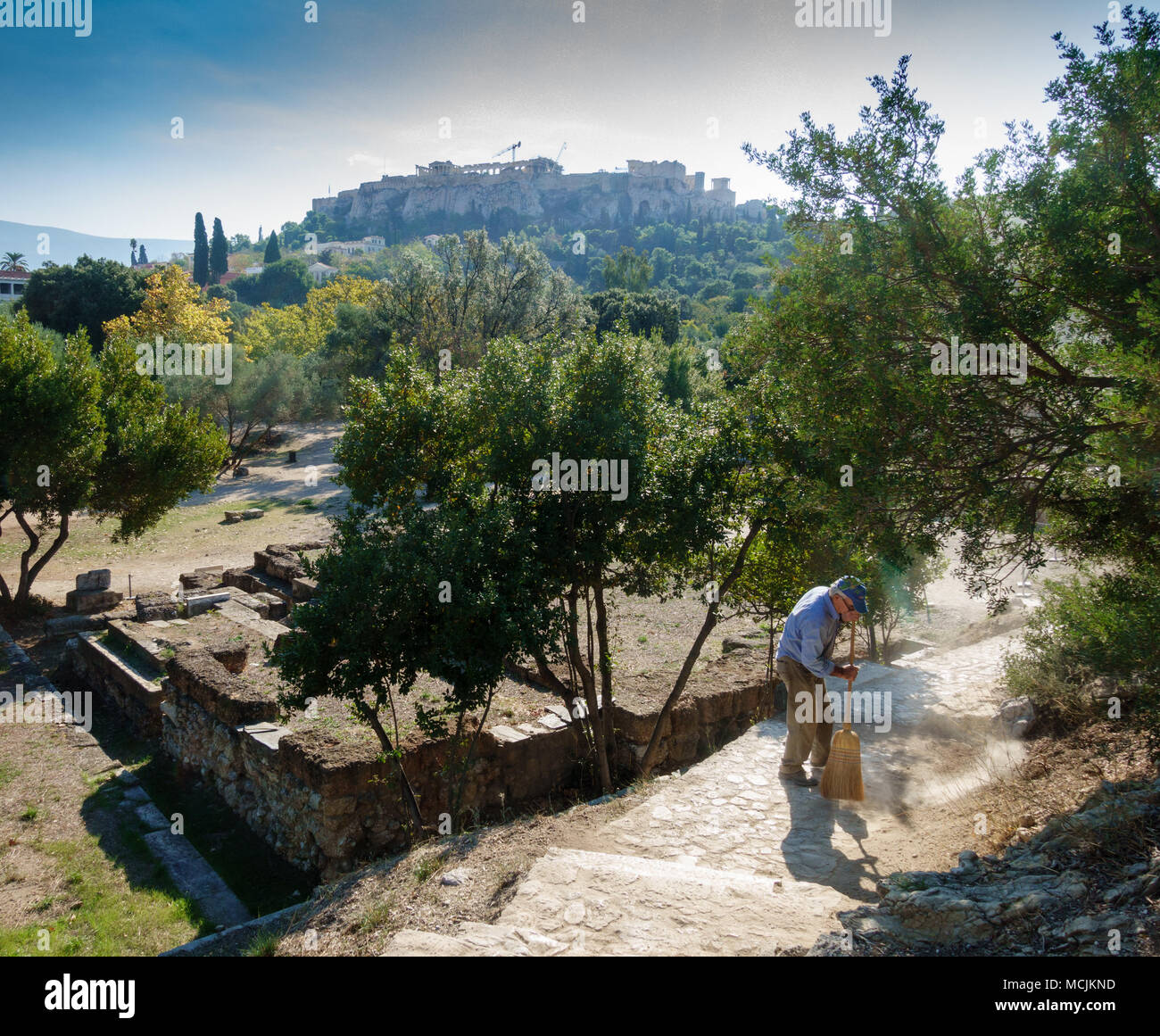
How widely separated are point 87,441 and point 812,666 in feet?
48.1

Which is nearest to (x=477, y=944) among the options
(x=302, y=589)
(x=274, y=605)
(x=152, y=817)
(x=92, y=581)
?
(x=152, y=817)

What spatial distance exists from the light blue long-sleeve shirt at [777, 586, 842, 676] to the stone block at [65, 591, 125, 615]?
50.5ft

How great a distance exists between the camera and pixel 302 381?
123 feet

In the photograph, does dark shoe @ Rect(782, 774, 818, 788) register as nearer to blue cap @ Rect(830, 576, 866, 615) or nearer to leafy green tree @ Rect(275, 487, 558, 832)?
blue cap @ Rect(830, 576, 866, 615)

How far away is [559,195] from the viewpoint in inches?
6535

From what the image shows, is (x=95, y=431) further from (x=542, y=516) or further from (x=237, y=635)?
(x=542, y=516)

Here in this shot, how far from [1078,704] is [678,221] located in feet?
545

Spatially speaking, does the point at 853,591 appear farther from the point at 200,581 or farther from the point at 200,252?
the point at 200,252

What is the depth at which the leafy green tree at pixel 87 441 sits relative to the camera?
1484 cm

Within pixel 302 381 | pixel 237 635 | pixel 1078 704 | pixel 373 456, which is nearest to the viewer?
pixel 1078 704

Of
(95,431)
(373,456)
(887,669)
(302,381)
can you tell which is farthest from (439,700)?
(302,381)

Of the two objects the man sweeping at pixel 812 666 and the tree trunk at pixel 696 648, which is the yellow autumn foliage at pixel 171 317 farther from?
the man sweeping at pixel 812 666

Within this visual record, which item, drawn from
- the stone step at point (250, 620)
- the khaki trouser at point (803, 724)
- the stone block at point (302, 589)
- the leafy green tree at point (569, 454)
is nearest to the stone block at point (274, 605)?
the stone block at point (302, 589)

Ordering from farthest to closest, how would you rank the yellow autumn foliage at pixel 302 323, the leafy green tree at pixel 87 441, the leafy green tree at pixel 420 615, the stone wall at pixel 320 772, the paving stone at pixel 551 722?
the yellow autumn foliage at pixel 302 323 → the leafy green tree at pixel 87 441 → the paving stone at pixel 551 722 → the stone wall at pixel 320 772 → the leafy green tree at pixel 420 615
